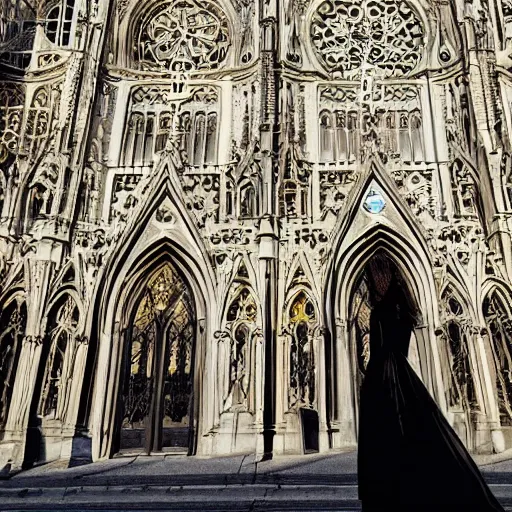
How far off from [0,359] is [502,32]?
43.1 ft

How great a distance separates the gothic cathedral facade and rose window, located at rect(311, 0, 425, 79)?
0.20 feet

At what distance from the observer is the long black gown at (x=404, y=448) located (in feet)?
9.50

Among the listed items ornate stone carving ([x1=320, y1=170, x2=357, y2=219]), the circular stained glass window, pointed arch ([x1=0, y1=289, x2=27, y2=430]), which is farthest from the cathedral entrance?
the circular stained glass window

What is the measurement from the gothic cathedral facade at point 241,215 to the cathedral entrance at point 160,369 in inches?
1.5

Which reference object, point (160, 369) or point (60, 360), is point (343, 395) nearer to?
point (160, 369)

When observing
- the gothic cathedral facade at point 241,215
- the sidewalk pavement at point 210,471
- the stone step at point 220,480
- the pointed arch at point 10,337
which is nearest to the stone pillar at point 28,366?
the gothic cathedral facade at point 241,215

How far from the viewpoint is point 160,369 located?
38.5 feet

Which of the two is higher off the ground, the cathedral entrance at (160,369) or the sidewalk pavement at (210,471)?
the cathedral entrance at (160,369)

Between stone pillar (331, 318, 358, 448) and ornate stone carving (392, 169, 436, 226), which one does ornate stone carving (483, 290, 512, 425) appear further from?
stone pillar (331, 318, 358, 448)

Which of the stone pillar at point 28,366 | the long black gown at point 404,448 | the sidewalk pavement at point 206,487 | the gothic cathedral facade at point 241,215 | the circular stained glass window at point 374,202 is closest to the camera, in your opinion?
the long black gown at point 404,448

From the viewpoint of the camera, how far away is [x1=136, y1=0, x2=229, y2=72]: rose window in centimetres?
1484

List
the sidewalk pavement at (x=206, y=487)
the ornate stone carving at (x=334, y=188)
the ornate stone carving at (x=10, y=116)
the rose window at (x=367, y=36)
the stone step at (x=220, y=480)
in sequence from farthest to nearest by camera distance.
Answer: the rose window at (x=367, y=36)
the ornate stone carving at (x=10, y=116)
the ornate stone carving at (x=334, y=188)
the stone step at (x=220, y=480)
the sidewalk pavement at (x=206, y=487)

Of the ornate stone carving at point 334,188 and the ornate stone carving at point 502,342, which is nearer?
the ornate stone carving at point 502,342

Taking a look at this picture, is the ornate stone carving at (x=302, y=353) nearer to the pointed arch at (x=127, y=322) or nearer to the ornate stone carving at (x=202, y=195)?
the pointed arch at (x=127, y=322)
